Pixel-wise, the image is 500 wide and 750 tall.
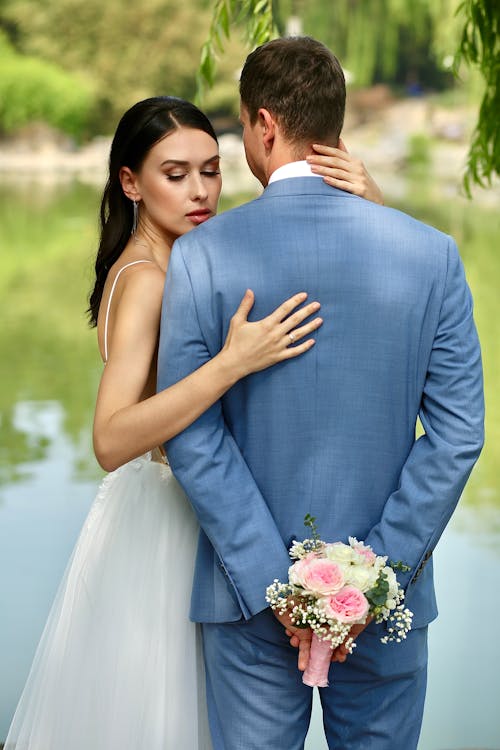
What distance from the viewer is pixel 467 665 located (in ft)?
11.4

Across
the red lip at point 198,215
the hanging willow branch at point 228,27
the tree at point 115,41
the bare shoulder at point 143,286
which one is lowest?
the bare shoulder at point 143,286

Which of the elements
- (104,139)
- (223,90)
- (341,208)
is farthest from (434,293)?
(104,139)

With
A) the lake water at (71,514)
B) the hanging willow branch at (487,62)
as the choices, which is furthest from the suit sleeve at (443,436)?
the hanging willow branch at (487,62)

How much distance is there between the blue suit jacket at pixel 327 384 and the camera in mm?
1577

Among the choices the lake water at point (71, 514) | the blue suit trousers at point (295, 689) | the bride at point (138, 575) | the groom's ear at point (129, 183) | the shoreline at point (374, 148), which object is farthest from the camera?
the shoreline at point (374, 148)

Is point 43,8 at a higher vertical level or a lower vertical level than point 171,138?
higher

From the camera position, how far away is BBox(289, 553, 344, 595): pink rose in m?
1.51

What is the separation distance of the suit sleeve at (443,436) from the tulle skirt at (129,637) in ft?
1.33

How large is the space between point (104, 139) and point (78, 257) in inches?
476

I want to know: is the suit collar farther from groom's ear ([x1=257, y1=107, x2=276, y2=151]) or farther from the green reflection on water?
the green reflection on water

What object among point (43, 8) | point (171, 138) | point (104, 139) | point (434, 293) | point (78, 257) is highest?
point (43, 8)

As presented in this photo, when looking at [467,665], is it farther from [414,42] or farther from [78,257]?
[414,42]

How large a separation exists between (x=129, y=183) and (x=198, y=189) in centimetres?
15

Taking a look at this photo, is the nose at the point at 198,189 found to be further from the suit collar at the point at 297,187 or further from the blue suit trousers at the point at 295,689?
the blue suit trousers at the point at 295,689
